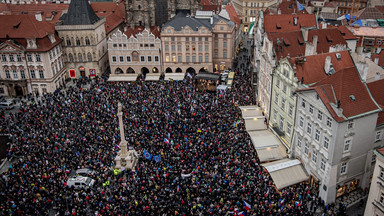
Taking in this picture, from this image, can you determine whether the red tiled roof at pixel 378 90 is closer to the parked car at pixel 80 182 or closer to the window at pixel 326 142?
the window at pixel 326 142

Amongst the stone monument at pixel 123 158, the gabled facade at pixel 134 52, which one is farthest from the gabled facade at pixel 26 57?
the stone monument at pixel 123 158

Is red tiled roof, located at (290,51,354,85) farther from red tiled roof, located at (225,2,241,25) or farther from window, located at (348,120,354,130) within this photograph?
red tiled roof, located at (225,2,241,25)

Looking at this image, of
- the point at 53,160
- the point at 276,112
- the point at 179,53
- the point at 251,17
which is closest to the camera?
the point at 53,160

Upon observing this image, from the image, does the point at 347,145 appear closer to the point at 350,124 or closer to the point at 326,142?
the point at 326,142

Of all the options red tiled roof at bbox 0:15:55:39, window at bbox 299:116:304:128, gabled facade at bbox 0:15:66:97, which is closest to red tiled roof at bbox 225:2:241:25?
gabled facade at bbox 0:15:66:97

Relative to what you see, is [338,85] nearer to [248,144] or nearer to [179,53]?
[248,144]

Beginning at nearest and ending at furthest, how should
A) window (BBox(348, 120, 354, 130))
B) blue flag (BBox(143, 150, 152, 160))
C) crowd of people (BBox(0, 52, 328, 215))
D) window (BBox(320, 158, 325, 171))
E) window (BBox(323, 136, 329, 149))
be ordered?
window (BBox(348, 120, 354, 130)) → crowd of people (BBox(0, 52, 328, 215)) → window (BBox(323, 136, 329, 149)) → window (BBox(320, 158, 325, 171)) → blue flag (BBox(143, 150, 152, 160))

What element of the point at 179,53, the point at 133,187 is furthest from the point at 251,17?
the point at 133,187
